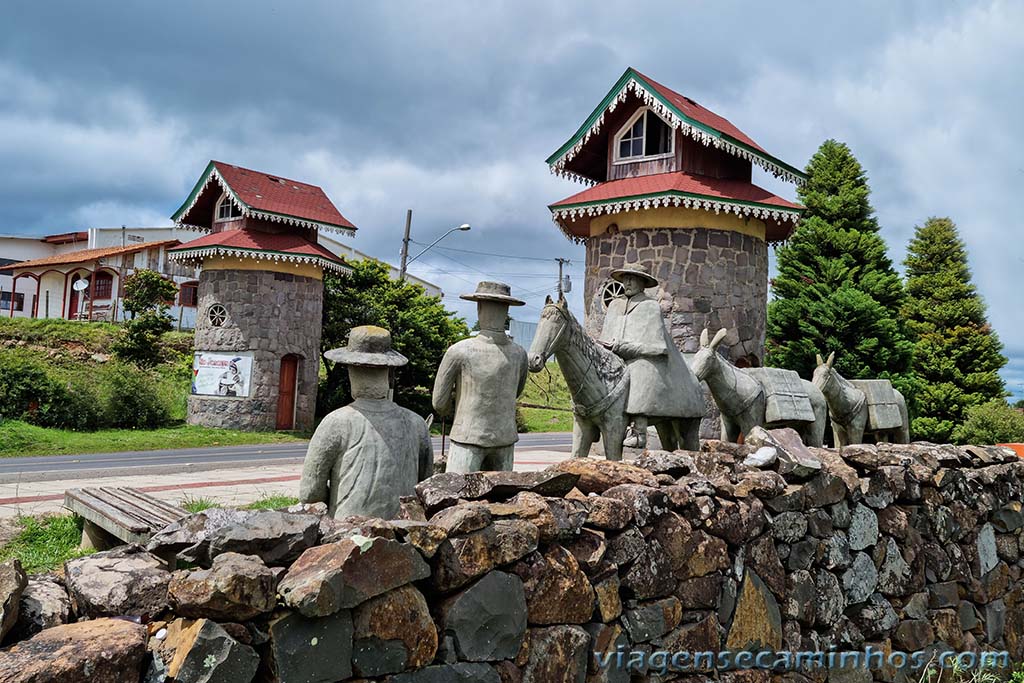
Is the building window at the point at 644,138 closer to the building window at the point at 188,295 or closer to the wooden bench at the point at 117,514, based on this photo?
the wooden bench at the point at 117,514

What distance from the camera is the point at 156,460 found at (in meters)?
16.2

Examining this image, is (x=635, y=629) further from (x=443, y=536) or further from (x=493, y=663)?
(x=443, y=536)

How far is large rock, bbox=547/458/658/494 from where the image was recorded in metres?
4.03

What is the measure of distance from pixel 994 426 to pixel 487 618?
18.7m

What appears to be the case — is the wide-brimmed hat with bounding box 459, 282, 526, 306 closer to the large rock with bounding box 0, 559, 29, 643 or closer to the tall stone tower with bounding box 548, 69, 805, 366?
the large rock with bounding box 0, 559, 29, 643

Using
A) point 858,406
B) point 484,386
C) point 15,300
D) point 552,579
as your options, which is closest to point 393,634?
point 552,579

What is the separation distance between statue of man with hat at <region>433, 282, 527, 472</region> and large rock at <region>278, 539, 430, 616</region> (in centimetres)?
307

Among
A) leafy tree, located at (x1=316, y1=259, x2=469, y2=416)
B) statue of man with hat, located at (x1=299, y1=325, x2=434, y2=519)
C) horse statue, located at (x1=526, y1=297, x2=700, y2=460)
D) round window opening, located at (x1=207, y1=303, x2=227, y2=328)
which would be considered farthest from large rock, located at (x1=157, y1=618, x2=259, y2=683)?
leafy tree, located at (x1=316, y1=259, x2=469, y2=416)

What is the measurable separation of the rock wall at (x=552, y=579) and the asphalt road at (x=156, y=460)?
26.0ft

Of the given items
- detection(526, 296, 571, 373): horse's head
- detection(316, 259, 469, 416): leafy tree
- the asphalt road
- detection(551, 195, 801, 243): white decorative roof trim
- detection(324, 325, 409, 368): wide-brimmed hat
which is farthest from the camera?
detection(316, 259, 469, 416): leafy tree

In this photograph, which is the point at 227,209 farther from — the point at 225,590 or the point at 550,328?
the point at 225,590

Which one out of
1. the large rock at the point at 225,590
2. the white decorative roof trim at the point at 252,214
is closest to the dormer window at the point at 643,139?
the white decorative roof trim at the point at 252,214

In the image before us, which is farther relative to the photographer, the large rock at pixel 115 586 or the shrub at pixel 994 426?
the shrub at pixel 994 426

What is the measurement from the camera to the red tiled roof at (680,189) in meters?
15.1
